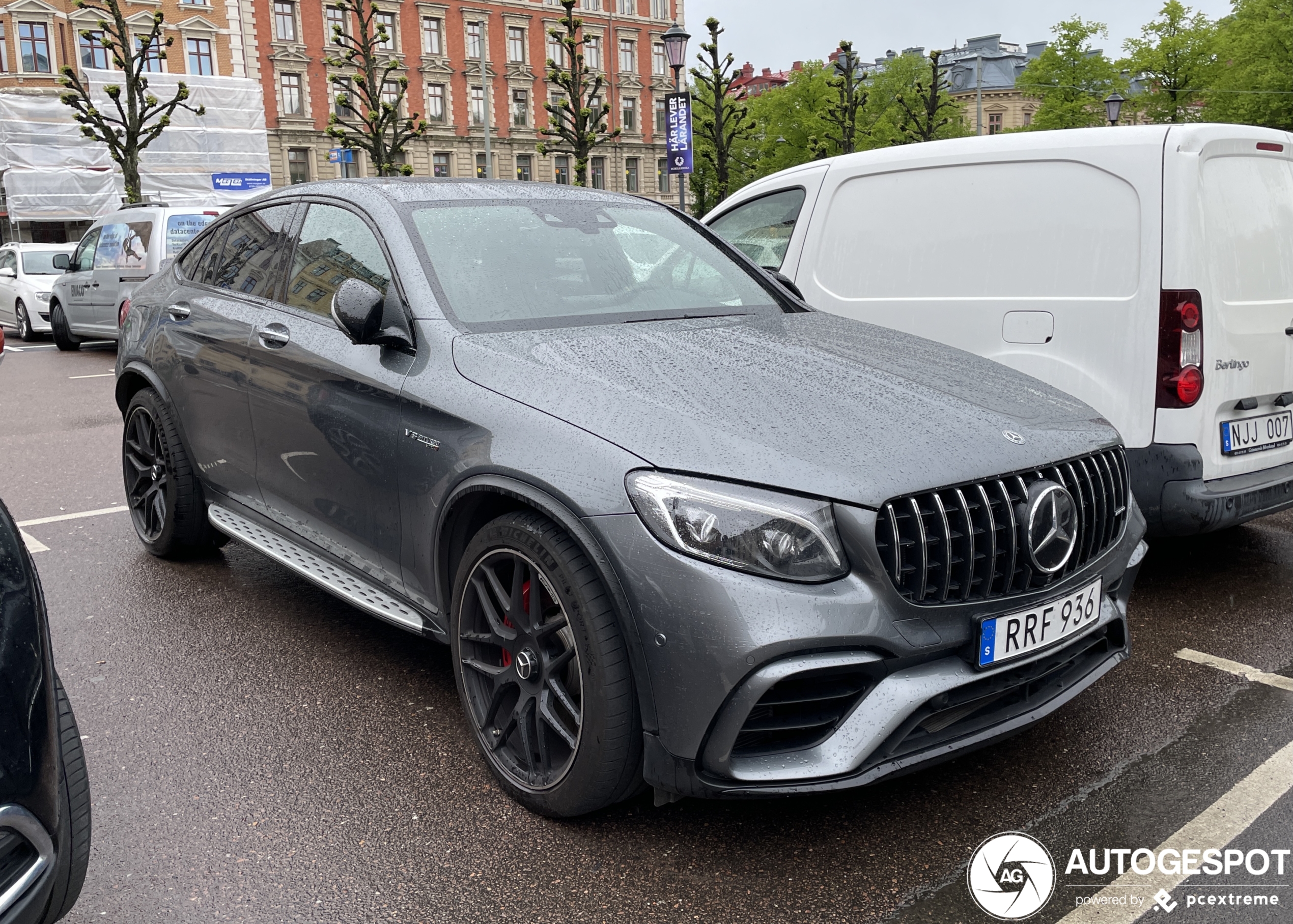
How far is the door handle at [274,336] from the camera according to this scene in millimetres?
3752

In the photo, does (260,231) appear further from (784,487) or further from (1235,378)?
A: (1235,378)

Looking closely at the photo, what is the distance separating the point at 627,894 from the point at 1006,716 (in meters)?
0.97

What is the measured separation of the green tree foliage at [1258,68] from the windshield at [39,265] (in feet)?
117

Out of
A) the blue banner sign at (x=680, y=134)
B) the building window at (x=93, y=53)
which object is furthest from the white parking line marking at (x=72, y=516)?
the building window at (x=93, y=53)

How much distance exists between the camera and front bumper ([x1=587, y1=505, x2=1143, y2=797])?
2299 millimetres

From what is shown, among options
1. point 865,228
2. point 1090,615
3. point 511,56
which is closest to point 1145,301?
point 865,228

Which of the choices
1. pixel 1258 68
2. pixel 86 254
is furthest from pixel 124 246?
pixel 1258 68

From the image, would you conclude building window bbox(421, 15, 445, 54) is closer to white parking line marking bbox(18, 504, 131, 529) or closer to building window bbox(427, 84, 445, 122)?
building window bbox(427, 84, 445, 122)

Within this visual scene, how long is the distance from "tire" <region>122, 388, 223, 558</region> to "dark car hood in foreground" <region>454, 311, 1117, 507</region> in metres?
2.16

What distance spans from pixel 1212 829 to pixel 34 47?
55204 millimetres

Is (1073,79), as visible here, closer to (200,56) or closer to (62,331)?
(200,56)

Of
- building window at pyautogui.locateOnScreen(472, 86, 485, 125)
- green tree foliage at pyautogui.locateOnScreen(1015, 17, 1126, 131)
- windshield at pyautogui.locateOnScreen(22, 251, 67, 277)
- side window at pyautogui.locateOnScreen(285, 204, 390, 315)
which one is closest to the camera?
side window at pyautogui.locateOnScreen(285, 204, 390, 315)

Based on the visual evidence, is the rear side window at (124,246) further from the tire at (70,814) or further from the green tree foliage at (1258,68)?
the green tree foliage at (1258,68)

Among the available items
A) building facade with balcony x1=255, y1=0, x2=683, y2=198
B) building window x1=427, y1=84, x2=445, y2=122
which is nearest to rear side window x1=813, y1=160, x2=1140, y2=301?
building facade with balcony x1=255, y1=0, x2=683, y2=198
